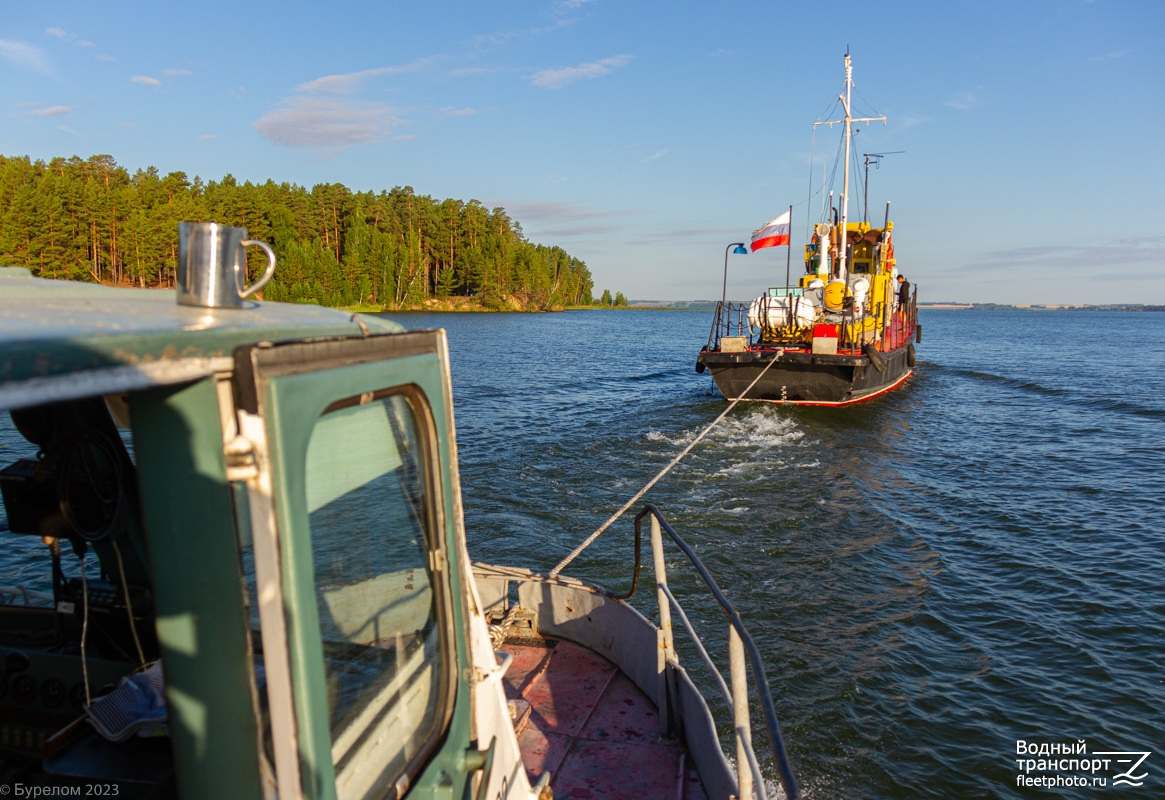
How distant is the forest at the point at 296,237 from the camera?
57438 millimetres

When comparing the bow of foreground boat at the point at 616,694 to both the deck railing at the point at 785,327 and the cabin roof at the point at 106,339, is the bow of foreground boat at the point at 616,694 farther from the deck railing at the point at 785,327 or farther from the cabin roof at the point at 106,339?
the deck railing at the point at 785,327

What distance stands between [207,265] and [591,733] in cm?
293

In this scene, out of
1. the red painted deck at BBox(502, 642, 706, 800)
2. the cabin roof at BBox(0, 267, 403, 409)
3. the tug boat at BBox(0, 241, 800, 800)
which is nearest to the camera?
the cabin roof at BBox(0, 267, 403, 409)

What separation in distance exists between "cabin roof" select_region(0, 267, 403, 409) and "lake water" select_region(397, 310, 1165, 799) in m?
6.02

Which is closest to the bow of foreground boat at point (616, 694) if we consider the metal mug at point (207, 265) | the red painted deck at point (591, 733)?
the red painted deck at point (591, 733)

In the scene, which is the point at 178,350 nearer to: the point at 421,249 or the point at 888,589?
the point at 888,589

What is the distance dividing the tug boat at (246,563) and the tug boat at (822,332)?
16964mm

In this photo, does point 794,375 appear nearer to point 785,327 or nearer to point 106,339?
point 785,327

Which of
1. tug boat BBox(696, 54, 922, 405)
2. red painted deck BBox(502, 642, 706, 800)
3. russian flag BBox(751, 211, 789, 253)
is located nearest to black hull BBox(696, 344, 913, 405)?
tug boat BBox(696, 54, 922, 405)

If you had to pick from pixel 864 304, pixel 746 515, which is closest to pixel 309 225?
pixel 864 304

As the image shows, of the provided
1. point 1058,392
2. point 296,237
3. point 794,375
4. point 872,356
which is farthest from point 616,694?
point 296,237

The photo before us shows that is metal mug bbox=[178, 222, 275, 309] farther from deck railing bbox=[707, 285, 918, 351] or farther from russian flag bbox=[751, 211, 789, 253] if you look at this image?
russian flag bbox=[751, 211, 789, 253]

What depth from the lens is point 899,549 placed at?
1116 cm

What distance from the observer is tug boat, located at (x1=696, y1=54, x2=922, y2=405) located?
20.6 metres
